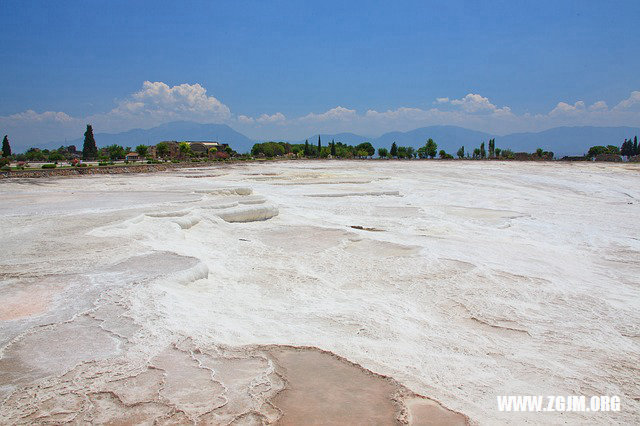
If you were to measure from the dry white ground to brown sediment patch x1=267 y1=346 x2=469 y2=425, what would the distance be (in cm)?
15

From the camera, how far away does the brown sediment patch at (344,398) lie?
3.19 meters

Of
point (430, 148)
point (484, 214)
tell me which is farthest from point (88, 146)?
point (484, 214)

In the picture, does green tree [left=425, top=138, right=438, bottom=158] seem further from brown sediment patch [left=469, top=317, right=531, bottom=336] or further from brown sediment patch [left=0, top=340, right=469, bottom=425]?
brown sediment patch [left=0, top=340, right=469, bottom=425]

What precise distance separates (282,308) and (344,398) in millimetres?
2361

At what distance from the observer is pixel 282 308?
5695mm

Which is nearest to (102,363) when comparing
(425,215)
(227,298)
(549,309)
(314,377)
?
(314,377)

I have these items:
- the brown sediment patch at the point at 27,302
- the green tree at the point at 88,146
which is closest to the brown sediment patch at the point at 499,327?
the brown sediment patch at the point at 27,302

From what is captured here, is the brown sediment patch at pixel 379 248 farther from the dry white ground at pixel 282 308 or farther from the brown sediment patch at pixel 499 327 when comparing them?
the brown sediment patch at pixel 499 327

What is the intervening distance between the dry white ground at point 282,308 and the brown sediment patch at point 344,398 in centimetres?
15

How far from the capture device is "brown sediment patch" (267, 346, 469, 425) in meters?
3.19

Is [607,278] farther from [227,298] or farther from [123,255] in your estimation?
[123,255]

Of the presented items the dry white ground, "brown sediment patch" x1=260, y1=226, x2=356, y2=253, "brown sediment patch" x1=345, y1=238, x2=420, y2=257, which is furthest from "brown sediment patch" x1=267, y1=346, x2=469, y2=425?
"brown sediment patch" x1=260, y1=226, x2=356, y2=253

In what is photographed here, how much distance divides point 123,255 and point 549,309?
602cm

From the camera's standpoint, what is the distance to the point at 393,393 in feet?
11.7
